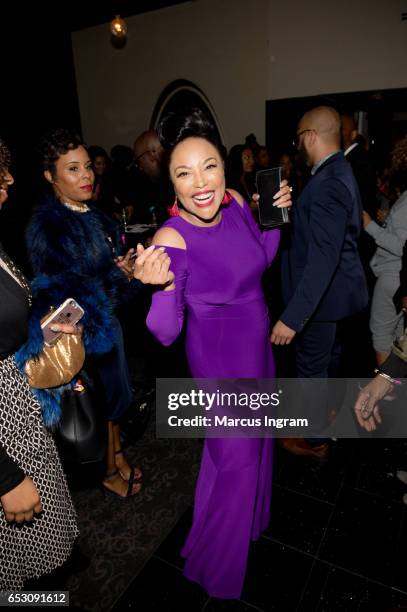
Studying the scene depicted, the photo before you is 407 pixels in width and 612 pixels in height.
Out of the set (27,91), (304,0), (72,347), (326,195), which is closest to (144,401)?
(72,347)

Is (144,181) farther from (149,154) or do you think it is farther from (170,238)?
(170,238)

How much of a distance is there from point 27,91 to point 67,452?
7.51 m

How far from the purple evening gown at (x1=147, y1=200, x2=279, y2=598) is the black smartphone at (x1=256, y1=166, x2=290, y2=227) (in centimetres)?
9

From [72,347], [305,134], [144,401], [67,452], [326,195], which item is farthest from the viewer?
[144,401]

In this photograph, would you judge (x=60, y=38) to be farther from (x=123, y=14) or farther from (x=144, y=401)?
(x=144, y=401)

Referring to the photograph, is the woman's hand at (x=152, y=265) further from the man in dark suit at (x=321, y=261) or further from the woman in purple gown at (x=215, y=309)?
the man in dark suit at (x=321, y=261)

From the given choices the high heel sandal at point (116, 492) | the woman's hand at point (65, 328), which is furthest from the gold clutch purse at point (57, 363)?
the high heel sandal at point (116, 492)

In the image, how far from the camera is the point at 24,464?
141cm

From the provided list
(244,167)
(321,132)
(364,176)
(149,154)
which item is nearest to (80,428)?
(321,132)

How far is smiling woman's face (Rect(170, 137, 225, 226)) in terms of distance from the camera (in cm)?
154

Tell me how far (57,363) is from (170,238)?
651 millimetres

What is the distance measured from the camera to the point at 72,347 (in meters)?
1.59

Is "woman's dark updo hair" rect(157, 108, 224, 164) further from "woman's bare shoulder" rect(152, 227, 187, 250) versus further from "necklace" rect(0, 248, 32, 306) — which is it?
"necklace" rect(0, 248, 32, 306)

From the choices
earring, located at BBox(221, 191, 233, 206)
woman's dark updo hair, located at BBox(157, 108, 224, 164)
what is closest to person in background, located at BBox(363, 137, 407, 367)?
earring, located at BBox(221, 191, 233, 206)
